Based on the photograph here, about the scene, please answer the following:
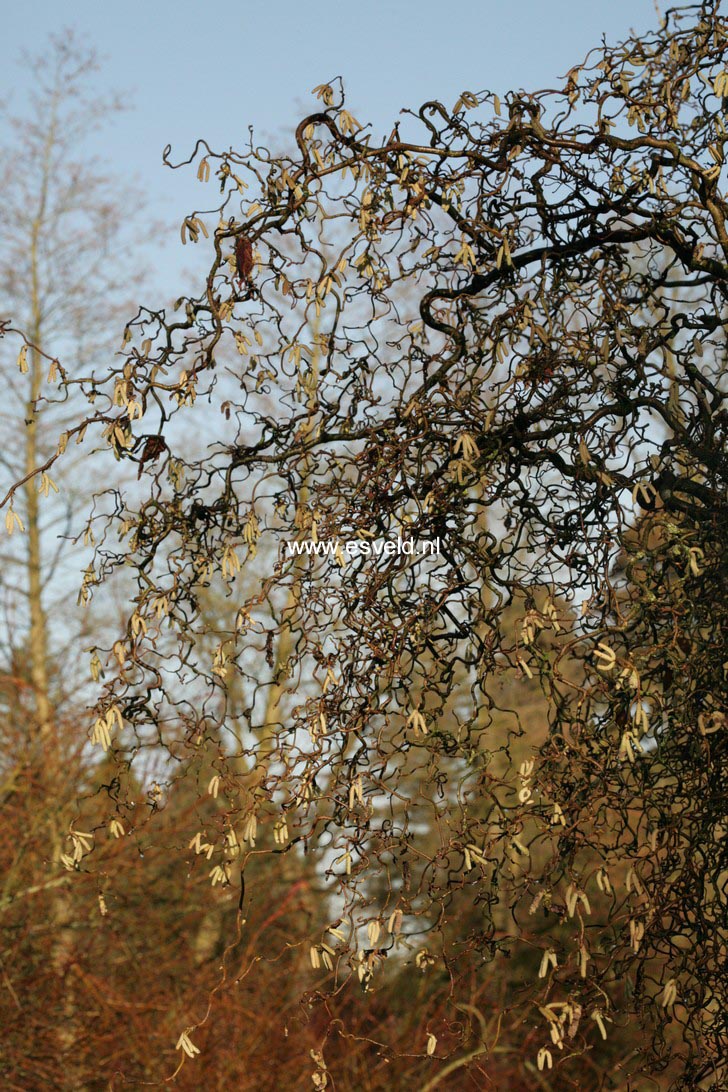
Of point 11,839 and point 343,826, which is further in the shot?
point 11,839

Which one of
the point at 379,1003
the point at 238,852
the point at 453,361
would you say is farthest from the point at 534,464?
the point at 379,1003

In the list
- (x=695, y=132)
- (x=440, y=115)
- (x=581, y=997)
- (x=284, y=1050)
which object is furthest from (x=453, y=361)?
(x=284, y=1050)

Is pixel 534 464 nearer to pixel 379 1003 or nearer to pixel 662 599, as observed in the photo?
pixel 662 599

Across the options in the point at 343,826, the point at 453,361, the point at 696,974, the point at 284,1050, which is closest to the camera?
the point at 343,826

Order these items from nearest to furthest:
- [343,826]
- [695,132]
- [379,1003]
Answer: [343,826], [695,132], [379,1003]

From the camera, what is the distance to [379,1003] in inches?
327

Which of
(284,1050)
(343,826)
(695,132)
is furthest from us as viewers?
(284,1050)

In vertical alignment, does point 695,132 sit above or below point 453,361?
above

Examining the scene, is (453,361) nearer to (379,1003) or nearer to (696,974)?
(696,974)

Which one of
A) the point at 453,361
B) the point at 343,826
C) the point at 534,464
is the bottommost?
the point at 343,826

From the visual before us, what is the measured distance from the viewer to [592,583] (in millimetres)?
2359

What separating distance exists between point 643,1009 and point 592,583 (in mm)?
806

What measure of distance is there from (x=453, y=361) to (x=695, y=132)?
87 cm

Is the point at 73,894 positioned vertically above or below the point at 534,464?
above
